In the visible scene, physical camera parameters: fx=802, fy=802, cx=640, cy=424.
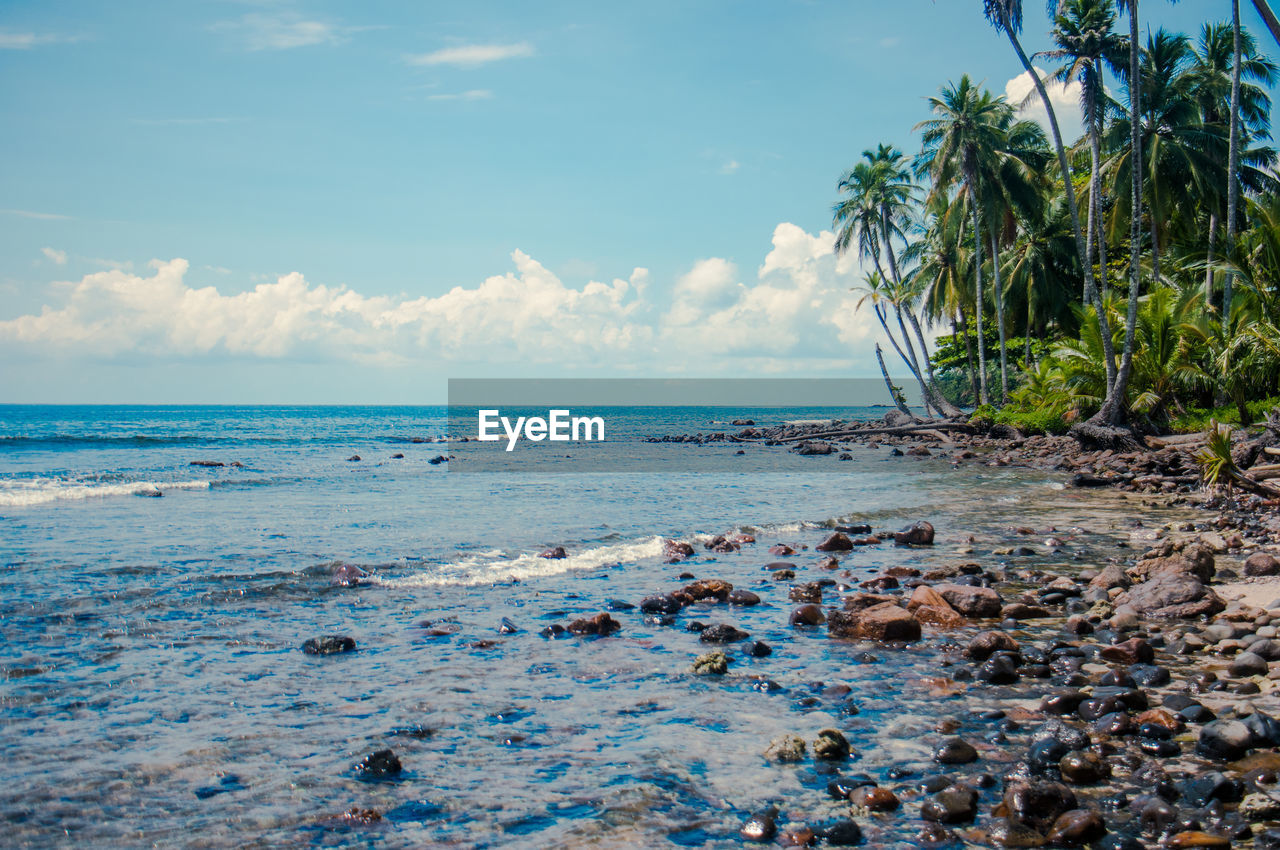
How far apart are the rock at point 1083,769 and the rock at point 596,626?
5066 mm

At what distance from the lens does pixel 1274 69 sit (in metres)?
32.7

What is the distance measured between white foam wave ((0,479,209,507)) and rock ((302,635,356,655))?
59.6 feet

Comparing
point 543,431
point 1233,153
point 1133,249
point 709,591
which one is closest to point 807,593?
point 709,591

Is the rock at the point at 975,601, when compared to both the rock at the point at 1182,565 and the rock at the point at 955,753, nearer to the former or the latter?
the rock at the point at 1182,565

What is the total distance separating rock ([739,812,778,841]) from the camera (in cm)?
475

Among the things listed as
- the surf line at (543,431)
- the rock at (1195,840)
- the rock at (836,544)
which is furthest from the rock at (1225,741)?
the surf line at (543,431)

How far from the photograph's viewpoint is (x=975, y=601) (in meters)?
9.34

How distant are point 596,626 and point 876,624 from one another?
313 centimetres

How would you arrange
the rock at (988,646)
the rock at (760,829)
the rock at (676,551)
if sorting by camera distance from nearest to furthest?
the rock at (760,829)
the rock at (988,646)
the rock at (676,551)

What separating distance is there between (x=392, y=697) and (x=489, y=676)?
0.95m

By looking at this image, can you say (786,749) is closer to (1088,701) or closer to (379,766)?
(1088,701)

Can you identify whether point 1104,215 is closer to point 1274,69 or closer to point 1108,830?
point 1274,69

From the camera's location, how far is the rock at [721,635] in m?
8.74

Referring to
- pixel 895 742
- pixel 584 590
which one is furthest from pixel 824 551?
pixel 895 742
